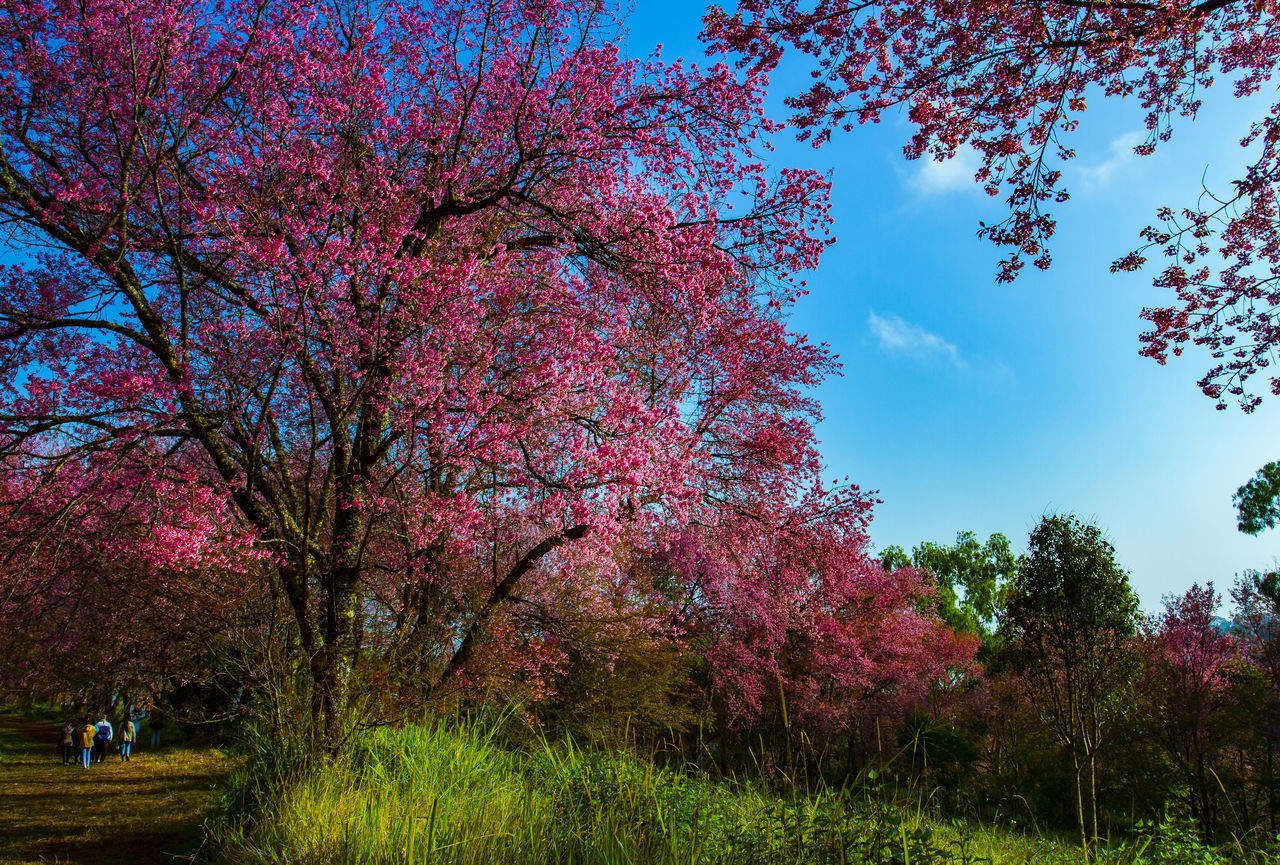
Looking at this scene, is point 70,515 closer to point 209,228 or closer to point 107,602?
point 107,602

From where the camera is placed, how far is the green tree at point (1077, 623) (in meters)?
13.4

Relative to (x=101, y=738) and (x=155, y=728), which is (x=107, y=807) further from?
(x=155, y=728)

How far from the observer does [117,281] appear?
272 inches

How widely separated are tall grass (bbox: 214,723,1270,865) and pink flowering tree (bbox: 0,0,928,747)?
126 cm

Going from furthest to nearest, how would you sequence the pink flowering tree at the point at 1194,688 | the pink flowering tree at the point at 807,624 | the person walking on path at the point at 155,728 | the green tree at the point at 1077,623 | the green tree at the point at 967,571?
the green tree at the point at 967,571 → the person walking on path at the point at 155,728 → the pink flowering tree at the point at 1194,688 → the green tree at the point at 1077,623 → the pink flowering tree at the point at 807,624

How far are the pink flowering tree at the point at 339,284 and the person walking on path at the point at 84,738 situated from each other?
8793 mm

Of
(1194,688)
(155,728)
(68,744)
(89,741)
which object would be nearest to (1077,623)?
(1194,688)

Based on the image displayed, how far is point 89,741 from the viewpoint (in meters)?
15.3

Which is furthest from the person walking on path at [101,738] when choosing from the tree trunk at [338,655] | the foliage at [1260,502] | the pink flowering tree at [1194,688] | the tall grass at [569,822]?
the foliage at [1260,502]

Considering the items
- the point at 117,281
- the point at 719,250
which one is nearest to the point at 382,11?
the point at 117,281

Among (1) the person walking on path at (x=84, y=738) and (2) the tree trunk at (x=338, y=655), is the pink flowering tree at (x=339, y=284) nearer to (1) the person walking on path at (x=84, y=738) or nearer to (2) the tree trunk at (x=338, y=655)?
(2) the tree trunk at (x=338, y=655)

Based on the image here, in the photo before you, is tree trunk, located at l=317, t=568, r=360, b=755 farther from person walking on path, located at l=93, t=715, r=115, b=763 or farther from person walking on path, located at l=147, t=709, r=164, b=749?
person walking on path, located at l=147, t=709, r=164, b=749

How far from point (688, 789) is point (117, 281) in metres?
7.24

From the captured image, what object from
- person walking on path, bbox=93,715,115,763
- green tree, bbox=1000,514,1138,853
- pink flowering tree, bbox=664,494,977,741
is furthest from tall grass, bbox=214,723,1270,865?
person walking on path, bbox=93,715,115,763
